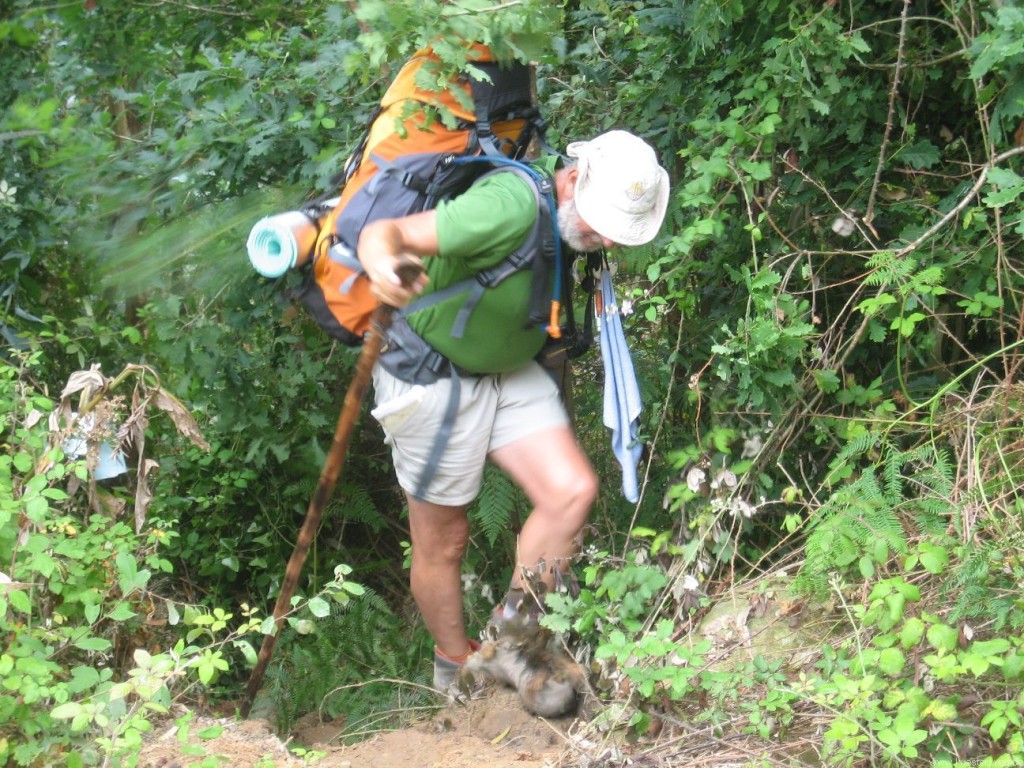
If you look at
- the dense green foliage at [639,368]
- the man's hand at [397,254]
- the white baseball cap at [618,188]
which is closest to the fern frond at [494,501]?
the dense green foliage at [639,368]

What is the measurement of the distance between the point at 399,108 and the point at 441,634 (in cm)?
205

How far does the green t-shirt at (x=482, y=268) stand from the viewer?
3.23 m

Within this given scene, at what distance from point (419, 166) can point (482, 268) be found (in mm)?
401

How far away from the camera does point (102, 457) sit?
13.8 feet

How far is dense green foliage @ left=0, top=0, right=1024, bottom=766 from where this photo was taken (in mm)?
3033

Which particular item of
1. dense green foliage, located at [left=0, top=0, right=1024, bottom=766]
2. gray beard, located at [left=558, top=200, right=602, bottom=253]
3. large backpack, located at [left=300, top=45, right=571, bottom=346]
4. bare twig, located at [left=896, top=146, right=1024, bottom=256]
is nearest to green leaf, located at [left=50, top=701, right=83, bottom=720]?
dense green foliage, located at [left=0, top=0, right=1024, bottom=766]

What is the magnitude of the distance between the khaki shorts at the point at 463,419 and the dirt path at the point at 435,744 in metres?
0.81

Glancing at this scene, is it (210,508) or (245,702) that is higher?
(210,508)

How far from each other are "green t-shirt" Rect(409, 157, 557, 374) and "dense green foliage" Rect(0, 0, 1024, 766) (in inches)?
21.0

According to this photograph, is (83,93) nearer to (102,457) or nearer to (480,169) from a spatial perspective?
(102,457)

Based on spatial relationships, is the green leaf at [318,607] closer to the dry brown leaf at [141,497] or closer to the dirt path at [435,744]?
the dirt path at [435,744]

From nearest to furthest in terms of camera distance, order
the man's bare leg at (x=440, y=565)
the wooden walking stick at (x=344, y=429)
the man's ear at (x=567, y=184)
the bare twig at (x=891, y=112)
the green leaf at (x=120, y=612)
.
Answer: the green leaf at (x=120, y=612) → the wooden walking stick at (x=344, y=429) → the man's ear at (x=567, y=184) → the bare twig at (x=891, y=112) → the man's bare leg at (x=440, y=565)

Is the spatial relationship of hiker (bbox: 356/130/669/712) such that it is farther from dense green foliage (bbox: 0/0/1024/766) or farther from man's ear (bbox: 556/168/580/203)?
dense green foliage (bbox: 0/0/1024/766)

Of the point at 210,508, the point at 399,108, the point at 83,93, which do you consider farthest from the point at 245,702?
the point at 83,93
